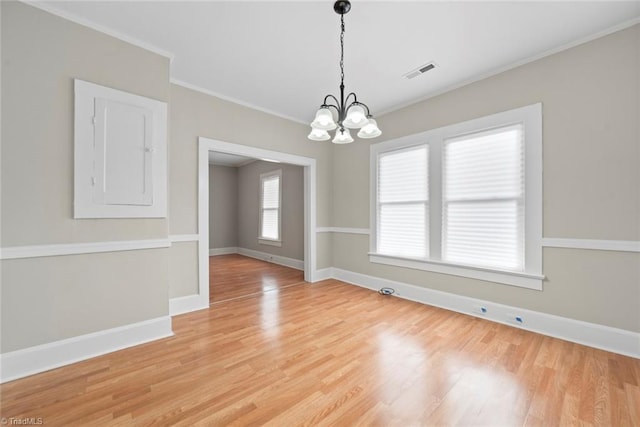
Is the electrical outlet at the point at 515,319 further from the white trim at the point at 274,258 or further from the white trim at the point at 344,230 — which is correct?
the white trim at the point at 274,258

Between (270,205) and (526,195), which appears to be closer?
(526,195)

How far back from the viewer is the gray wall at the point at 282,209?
5.92m

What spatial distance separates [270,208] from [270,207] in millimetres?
27

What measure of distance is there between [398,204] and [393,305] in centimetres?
145

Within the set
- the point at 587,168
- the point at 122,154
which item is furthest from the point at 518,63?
the point at 122,154

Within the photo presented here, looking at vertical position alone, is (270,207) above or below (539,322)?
above

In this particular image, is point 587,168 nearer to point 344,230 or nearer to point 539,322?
point 539,322

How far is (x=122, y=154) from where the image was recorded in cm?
237

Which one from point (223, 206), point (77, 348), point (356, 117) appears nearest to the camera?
point (356, 117)

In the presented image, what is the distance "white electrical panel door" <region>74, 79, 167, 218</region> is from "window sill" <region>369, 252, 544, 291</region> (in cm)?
308

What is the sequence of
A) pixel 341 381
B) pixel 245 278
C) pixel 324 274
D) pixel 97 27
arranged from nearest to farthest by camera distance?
pixel 341 381 → pixel 97 27 → pixel 324 274 → pixel 245 278

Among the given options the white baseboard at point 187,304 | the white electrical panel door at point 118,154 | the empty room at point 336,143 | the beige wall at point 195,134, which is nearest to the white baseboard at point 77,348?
the empty room at point 336,143

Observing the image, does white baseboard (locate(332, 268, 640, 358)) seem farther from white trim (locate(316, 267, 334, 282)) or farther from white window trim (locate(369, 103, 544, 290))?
white trim (locate(316, 267, 334, 282))

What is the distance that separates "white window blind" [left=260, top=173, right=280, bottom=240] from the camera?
6596 mm
